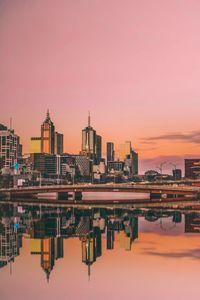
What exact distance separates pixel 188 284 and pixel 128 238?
6.58 meters

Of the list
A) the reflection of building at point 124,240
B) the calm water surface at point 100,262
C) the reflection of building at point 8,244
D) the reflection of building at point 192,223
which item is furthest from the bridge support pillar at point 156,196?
the reflection of building at point 124,240

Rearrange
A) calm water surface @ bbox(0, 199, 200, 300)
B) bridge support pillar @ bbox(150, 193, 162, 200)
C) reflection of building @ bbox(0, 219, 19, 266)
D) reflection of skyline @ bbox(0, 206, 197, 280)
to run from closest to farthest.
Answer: calm water surface @ bbox(0, 199, 200, 300), reflection of building @ bbox(0, 219, 19, 266), reflection of skyline @ bbox(0, 206, 197, 280), bridge support pillar @ bbox(150, 193, 162, 200)

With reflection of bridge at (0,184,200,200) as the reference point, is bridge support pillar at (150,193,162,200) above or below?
below

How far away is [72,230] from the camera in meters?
19.5

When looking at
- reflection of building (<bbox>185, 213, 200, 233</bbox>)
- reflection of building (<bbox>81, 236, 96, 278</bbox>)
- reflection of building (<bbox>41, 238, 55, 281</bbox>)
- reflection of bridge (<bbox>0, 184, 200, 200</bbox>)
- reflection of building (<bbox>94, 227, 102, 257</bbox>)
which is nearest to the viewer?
reflection of building (<bbox>41, 238, 55, 281</bbox>)

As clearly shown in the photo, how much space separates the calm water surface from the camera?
404 inches

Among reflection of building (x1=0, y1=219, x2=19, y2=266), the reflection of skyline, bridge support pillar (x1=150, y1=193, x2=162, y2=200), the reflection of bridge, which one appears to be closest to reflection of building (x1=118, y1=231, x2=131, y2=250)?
the reflection of skyline

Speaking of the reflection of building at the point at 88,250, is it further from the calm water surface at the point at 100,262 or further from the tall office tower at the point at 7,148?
the tall office tower at the point at 7,148

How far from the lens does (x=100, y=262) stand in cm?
1281

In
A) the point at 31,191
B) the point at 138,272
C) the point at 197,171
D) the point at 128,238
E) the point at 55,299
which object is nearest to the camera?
the point at 55,299

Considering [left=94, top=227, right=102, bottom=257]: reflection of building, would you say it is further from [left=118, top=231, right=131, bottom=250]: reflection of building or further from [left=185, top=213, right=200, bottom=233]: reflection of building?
[left=185, top=213, right=200, bottom=233]: reflection of building

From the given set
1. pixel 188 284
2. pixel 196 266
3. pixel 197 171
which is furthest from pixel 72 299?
pixel 197 171

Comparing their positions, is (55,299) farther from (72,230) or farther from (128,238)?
(72,230)

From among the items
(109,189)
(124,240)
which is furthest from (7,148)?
(124,240)
